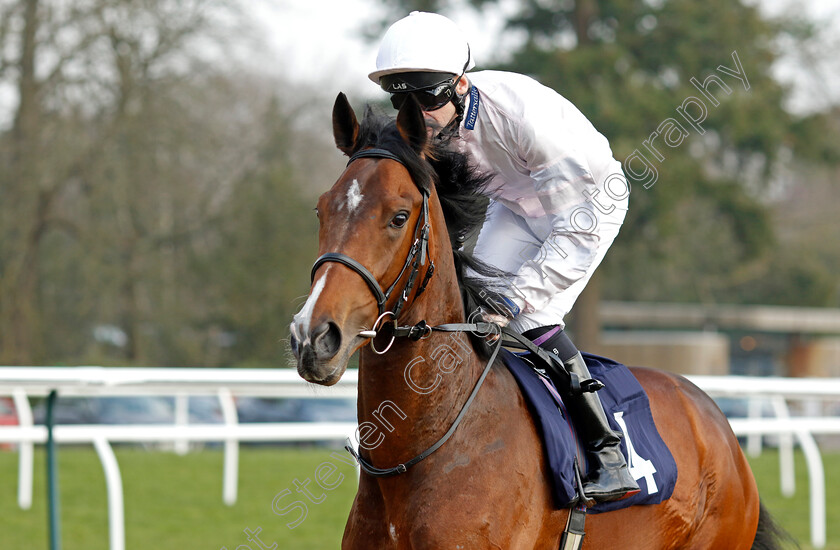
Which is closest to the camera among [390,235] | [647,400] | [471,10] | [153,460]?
[390,235]

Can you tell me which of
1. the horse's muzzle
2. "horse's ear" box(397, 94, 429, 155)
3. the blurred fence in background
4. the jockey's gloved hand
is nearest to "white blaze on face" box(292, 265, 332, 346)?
the horse's muzzle

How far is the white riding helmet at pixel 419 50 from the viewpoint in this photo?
2.85m

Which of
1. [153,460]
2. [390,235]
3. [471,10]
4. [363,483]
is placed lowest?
[153,460]

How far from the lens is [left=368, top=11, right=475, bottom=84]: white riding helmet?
285 centimetres

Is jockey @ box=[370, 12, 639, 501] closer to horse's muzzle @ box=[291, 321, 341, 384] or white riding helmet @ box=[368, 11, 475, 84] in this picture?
white riding helmet @ box=[368, 11, 475, 84]

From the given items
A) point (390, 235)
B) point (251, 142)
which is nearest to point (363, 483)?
point (390, 235)

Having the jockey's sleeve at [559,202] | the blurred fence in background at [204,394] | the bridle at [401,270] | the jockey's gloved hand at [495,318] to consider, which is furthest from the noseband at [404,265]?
the blurred fence in background at [204,394]

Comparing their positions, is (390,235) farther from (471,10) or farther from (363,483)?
(471,10)

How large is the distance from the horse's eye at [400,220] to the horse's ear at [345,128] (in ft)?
1.08

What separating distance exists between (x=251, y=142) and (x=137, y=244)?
3.88 metres

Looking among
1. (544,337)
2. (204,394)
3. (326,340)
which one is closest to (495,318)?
(544,337)

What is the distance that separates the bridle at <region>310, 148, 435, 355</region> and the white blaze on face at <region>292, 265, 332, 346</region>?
3.3 inches

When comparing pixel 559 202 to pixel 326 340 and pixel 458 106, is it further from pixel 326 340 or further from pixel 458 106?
pixel 326 340

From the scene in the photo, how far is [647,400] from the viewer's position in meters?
3.34
